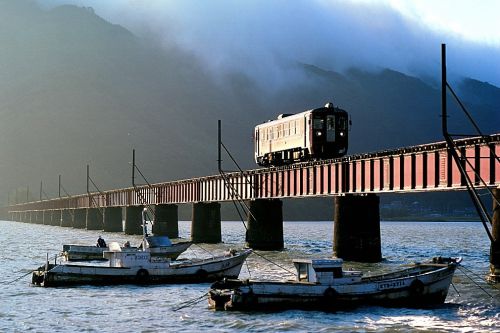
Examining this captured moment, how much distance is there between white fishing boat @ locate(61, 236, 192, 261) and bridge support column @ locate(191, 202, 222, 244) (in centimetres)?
3565

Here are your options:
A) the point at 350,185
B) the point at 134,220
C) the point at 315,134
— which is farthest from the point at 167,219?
the point at 350,185

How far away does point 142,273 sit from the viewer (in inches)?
2387

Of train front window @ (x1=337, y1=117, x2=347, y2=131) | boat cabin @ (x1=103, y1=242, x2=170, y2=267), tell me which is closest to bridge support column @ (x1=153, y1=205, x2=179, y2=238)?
train front window @ (x1=337, y1=117, x2=347, y2=131)

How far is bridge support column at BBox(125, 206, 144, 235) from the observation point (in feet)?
514

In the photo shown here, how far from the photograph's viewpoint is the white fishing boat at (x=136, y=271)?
60.1m

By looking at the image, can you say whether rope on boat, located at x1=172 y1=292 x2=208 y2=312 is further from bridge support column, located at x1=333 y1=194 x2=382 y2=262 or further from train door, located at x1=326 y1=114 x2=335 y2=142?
train door, located at x1=326 y1=114 x2=335 y2=142

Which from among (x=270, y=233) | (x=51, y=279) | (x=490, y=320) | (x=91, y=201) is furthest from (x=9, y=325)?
(x=91, y=201)

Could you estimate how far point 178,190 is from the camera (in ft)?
417

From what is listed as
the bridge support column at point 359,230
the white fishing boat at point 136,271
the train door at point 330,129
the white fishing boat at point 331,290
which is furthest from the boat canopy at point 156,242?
the white fishing boat at point 331,290

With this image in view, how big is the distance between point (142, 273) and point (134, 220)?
97.1 m

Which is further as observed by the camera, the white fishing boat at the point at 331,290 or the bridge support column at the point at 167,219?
the bridge support column at the point at 167,219

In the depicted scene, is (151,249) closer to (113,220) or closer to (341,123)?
(341,123)

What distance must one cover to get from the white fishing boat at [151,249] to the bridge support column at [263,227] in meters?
16.7

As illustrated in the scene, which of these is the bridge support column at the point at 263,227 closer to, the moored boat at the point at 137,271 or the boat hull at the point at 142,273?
the moored boat at the point at 137,271
